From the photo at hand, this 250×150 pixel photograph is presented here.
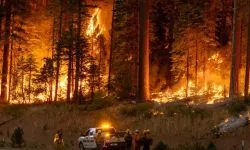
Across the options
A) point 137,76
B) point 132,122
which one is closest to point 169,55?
point 137,76

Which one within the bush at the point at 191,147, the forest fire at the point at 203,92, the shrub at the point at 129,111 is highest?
the forest fire at the point at 203,92

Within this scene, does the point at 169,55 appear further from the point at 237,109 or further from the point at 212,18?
the point at 237,109

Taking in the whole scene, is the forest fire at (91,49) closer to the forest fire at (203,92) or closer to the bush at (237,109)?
the forest fire at (203,92)

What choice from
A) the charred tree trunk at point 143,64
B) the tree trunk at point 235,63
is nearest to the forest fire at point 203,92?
the tree trunk at point 235,63

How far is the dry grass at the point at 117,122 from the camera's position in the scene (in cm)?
2691

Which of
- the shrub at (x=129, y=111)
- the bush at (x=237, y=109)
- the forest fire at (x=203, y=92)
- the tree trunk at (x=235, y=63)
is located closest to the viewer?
the bush at (x=237, y=109)

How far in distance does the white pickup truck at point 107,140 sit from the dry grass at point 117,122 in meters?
3.07

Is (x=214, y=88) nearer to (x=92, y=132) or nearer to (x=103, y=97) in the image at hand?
(x=103, y=97)

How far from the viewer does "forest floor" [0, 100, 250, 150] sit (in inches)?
1016

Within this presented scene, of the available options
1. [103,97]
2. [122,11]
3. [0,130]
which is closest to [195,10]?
[122,11]

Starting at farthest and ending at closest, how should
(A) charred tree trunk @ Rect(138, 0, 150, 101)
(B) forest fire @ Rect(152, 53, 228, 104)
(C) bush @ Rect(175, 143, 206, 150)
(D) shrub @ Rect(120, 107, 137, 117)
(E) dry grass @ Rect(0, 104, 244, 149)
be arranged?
(A) charred tree trunk @ Rect(138, 0, 150, 101)
(B) forest fire @ Rect(152, 53, 228, 104)
(D) shrub @ Rect(120, 107, 137, 117)
(E) dry grass @ Rect(0, 104, 244, 149)
(C) bush @ Rect(175, 143, 206, 150)

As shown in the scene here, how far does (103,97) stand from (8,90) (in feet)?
53.0

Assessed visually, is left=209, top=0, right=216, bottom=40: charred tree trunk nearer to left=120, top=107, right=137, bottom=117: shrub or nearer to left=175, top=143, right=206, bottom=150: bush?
left=120, top=107, right=137, bottom=117: shrub

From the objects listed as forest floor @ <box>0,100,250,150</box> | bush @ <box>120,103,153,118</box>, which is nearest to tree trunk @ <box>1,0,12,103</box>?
forest floor @ <box>0,100,250,150</box>
